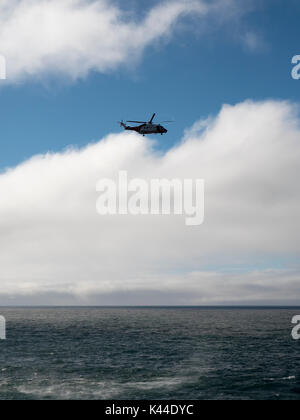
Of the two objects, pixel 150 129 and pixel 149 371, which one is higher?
pixel 150 129

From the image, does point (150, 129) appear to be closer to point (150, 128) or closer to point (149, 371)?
point (150, 128)

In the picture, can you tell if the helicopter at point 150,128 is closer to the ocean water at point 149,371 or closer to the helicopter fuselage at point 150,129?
the helicopter fuselage at point 150,129

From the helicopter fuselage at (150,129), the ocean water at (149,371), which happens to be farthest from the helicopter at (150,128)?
the ocean water at (149,371)

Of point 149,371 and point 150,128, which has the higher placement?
point 150,128

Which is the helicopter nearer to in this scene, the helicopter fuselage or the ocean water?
the helicopter fuselage

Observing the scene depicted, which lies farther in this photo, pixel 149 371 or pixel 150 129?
pixel 150 129

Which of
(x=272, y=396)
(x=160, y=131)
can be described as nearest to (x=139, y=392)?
(x=272, y=396)

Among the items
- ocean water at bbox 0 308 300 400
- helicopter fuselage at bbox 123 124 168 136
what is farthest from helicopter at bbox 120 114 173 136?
ocean water at bbox 0 308 300 400

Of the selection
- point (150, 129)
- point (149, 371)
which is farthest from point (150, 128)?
point (149, 371)
